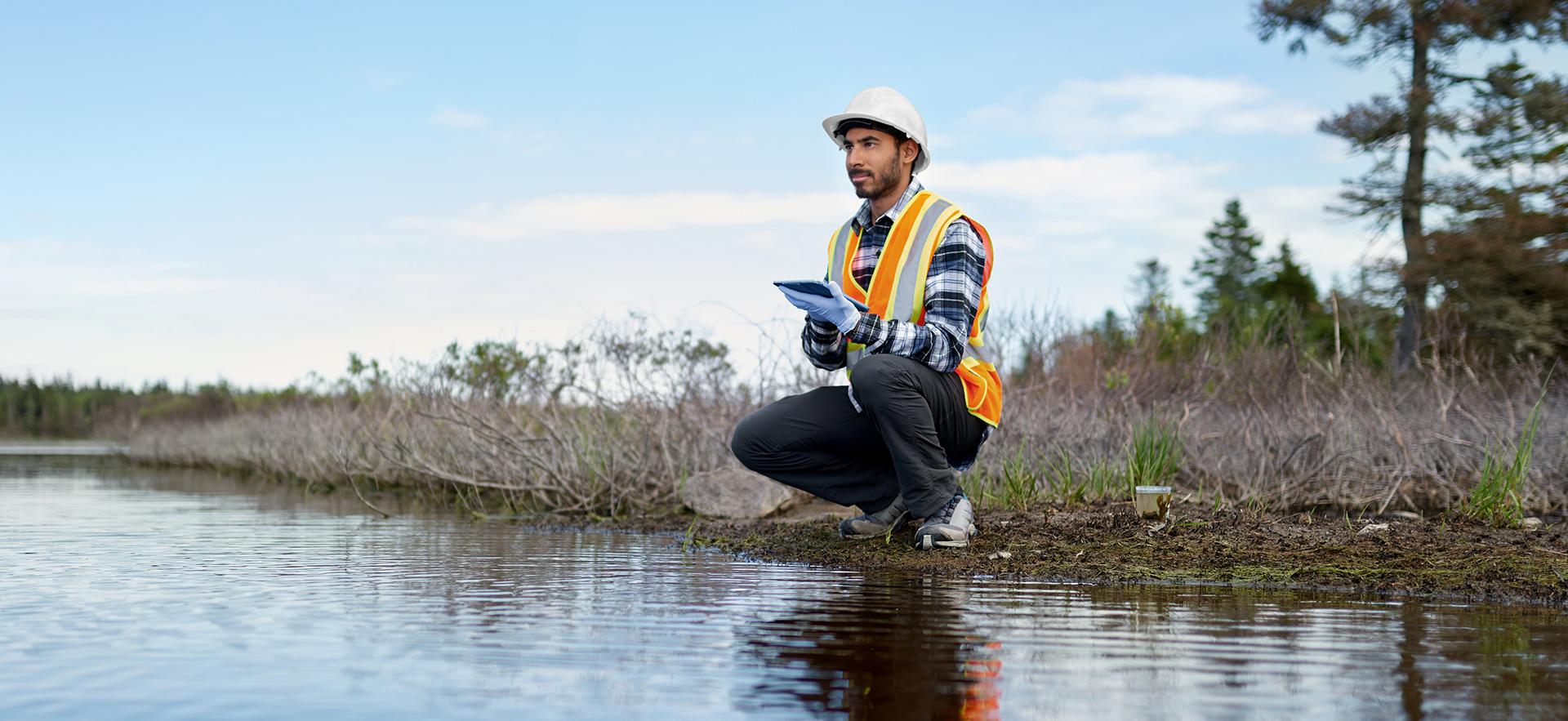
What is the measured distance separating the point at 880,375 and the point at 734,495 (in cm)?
325

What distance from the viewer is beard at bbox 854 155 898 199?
212 inches

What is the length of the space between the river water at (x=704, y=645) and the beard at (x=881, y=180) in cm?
157

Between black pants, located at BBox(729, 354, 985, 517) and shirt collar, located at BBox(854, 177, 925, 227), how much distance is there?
644 mm

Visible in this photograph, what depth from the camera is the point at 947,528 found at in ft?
17.9

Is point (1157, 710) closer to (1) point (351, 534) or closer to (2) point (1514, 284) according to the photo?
(1) point (351, 534)

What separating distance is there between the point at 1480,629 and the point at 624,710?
2.61 m

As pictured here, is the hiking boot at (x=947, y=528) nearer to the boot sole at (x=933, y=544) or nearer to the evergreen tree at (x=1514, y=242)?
the boot sole at (x=933, y=544)

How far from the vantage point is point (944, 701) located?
2756 mm

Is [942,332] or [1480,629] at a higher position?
[942,332]

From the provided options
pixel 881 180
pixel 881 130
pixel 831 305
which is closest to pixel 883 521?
pixel 831 305

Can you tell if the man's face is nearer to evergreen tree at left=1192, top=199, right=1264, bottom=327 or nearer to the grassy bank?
the grassy bank

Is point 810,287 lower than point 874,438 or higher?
higher

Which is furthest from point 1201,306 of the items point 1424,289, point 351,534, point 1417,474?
point 351,534

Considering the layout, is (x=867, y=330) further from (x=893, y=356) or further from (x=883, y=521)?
(x=883, y=521)
